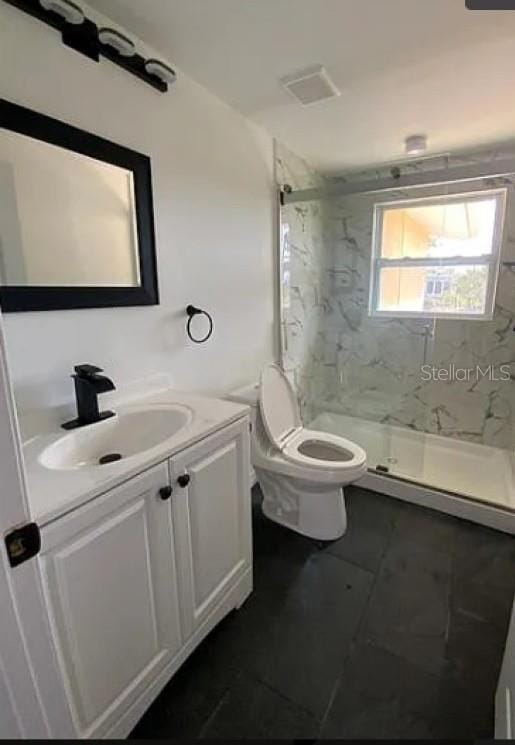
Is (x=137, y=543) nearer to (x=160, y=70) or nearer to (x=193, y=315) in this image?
(x=193, y=315)

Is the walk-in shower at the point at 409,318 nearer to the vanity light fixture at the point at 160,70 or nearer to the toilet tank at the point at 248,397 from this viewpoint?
the toilet tank at the point at 248,397

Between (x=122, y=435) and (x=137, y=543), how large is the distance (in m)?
0.47

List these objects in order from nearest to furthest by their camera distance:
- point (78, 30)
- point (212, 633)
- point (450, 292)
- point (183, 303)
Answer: point (78, 30), point (212, 633), point (183, 303), point (450, 292)

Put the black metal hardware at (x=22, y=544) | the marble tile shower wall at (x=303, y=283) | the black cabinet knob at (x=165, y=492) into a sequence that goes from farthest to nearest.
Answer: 1. the marble tile shower wall at (x=303, y=283)
2. the black cabinet knob at (x=165, y=492)
3. the black metal hardware at (x=22, y=544)

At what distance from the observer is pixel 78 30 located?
120 centimetres

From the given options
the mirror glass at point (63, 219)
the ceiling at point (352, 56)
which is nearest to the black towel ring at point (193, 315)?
the mirror glass at point (63, 219)

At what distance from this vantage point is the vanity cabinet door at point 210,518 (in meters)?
1.15

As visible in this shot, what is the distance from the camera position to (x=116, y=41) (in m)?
1.24

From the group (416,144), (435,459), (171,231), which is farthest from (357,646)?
(416,144)

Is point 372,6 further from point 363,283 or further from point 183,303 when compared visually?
point 363,283

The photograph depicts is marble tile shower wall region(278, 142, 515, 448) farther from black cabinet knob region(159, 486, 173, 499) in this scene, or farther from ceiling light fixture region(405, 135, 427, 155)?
black cabinet knob region(159, 486, 173, 499)

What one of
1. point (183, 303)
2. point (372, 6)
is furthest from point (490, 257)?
point (183, 303)

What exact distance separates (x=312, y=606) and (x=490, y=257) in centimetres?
255

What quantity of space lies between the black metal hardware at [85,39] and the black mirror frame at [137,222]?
0.27m
